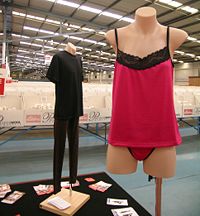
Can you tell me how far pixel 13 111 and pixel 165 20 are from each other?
23.4ft

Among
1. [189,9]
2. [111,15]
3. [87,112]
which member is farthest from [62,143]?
Result: [189,9]

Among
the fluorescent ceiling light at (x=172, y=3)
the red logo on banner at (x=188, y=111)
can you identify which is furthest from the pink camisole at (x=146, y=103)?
the fluorescent ceiling light at (x=172, y=3)

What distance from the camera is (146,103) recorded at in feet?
4.35

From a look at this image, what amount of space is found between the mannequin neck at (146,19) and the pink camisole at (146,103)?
142mm

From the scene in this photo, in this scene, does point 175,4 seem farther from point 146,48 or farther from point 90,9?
point 146,48

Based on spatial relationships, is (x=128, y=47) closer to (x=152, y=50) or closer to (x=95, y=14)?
(x=152, y=50)

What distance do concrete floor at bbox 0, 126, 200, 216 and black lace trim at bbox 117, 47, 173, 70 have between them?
1443 millimetres

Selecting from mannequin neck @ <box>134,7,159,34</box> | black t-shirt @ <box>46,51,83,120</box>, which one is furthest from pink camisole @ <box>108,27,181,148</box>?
black t-shirt @ <box>46,51,83,120</box>

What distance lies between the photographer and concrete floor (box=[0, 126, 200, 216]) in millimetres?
2596

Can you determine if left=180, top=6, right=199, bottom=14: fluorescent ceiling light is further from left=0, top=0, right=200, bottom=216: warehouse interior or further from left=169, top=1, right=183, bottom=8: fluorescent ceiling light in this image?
left=169, top=1, right=183, bottom=8: fluorescent ceiling light

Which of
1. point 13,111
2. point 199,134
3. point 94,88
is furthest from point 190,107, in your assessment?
point 13,111

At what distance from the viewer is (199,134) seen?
708 cm

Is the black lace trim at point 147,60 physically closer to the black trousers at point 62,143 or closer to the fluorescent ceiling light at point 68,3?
the black trousers at point 62,143

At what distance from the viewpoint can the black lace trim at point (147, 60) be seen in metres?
1.31
